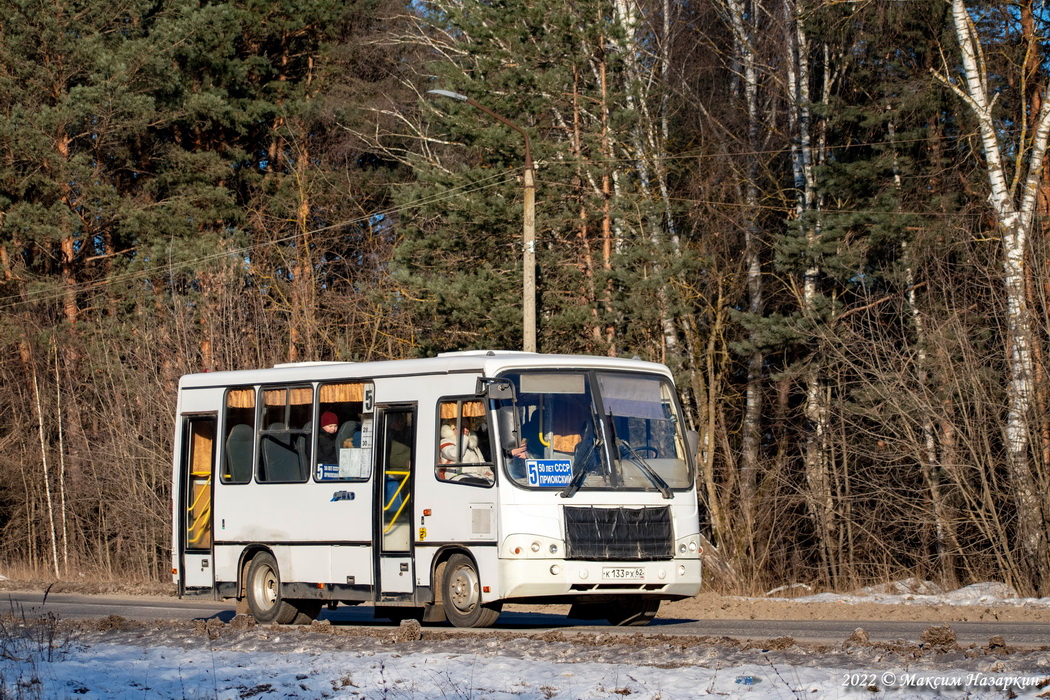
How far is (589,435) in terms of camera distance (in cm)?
1445

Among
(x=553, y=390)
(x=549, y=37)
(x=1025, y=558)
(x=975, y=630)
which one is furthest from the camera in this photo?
(x=549, y=37)

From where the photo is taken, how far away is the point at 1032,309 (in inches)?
878

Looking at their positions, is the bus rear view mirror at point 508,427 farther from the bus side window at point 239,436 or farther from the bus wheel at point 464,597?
the bus side window at point 239,436

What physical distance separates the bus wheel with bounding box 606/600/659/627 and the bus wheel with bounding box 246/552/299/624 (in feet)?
12.6

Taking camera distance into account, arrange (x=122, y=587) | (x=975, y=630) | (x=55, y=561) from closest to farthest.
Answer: (x=975, y=630)
(x=122, y=587)
(x=55, y=561)

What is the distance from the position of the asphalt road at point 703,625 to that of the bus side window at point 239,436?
219cm

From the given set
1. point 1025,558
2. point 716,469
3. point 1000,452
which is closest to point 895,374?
point 1000,452

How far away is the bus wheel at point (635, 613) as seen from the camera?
1539cm

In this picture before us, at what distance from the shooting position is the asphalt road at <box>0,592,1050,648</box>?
12820mm

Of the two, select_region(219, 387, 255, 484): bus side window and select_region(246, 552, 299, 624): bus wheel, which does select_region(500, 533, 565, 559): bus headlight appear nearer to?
select_region(246, 552, 299, 624): bus wheel

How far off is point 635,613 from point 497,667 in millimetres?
5378

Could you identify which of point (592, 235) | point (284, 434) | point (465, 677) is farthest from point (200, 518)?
point (592, 235)

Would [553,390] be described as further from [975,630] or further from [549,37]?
[549,37]

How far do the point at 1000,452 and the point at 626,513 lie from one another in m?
10.2
